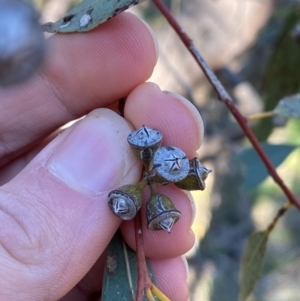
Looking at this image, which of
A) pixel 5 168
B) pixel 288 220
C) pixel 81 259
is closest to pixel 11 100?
pixel 5 168

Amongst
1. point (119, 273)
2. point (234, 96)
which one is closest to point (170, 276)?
point (119, 273)

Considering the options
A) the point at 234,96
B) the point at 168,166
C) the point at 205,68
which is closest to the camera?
the point at 168,166

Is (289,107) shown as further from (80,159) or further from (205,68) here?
(80,159)

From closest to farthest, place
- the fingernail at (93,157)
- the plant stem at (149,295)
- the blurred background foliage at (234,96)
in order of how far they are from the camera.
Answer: the plant stem at (149,295) → the fingernail at (93,157) → the blurred background foliage at (234,96)

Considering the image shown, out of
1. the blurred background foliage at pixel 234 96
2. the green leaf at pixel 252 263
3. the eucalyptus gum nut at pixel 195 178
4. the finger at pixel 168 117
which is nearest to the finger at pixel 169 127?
the finger at pixel 168 117

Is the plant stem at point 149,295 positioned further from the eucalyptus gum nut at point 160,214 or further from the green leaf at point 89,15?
the green leaf at point 89,15

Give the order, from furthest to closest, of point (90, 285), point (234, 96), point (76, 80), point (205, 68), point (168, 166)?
point (234, 96) → point (90, 285) → point (76, 80) → point (205, 68) → point (168, 166)

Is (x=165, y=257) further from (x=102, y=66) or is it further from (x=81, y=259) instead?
(x=102, y=66)
